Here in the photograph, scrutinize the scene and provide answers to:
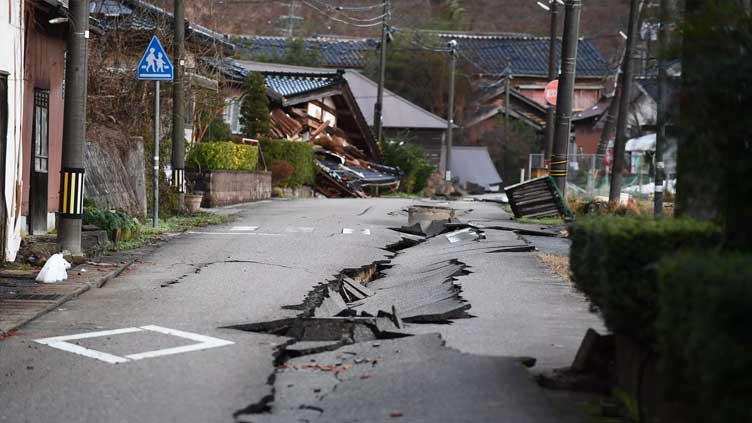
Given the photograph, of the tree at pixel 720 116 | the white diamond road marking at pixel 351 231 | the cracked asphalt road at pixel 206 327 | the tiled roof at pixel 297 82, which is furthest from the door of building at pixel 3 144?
the tiled roof at pixel 297 82

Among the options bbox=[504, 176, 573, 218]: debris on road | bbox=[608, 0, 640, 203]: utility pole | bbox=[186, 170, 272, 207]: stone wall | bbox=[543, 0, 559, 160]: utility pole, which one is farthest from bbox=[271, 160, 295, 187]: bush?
bbox=[504, 176, 573, 218]: debris on road

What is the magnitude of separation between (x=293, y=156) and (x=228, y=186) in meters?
8.44

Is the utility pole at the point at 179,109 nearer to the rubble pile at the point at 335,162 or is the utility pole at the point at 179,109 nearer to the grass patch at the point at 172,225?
the grass patch at the point at 172,225

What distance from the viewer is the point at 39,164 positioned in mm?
17266

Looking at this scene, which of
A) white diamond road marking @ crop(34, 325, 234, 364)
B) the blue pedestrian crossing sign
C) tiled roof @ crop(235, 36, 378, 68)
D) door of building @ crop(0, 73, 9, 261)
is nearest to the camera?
white diamond road marking @ crop(34, 325, 234, 364)

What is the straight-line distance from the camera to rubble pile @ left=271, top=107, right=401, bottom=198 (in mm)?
41438

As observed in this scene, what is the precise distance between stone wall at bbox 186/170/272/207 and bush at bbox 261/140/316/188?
128 inches

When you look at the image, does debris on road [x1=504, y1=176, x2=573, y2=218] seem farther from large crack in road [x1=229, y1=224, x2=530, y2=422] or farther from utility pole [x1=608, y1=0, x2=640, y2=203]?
large crack in road [x1=229, y1=224, x2=530, y2=422]

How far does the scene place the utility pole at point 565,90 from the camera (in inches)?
931

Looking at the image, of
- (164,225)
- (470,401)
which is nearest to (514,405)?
(470,401)

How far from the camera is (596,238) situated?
249 inches

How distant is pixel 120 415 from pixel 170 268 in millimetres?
7345

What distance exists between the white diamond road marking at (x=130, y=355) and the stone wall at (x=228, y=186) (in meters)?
18.3

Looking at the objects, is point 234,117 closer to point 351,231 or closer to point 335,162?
point 335,162
